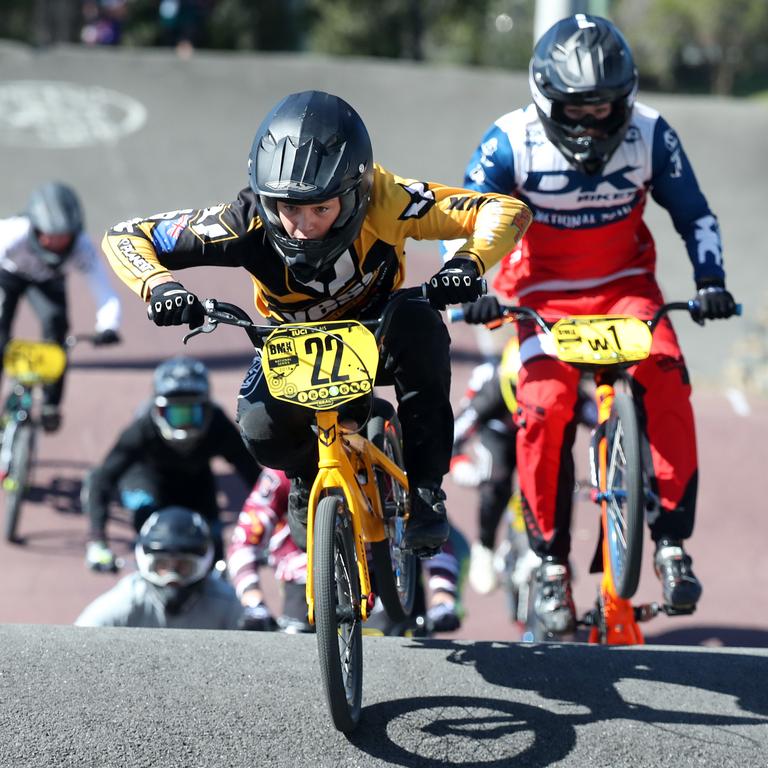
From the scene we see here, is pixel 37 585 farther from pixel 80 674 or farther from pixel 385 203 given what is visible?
pixel 385 203

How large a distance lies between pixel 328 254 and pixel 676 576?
218cm

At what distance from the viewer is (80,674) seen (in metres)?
4.77

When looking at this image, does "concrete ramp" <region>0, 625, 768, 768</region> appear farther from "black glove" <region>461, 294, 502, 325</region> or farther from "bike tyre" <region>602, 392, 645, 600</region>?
"black glove" <region>461, 294, 502, 325</region>

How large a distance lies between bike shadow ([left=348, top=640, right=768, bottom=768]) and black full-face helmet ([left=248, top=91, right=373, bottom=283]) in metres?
1.65

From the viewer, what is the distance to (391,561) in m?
4.95

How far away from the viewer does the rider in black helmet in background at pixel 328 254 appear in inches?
170

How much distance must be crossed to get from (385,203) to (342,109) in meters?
0.39

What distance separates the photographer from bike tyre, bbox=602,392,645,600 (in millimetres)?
5250

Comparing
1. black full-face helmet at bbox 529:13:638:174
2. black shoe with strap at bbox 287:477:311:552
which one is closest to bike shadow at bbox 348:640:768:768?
black shoe with strap at bbox 287:477:311:552

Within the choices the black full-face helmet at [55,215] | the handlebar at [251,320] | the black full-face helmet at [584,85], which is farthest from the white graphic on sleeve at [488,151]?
the black full-face helmet at [55,215]

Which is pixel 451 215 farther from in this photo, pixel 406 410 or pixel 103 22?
pixel 103 22

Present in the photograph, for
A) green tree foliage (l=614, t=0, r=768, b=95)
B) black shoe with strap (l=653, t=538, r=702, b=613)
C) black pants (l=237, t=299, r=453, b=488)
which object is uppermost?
green tree foliage (l=614, t=0, r=768, b=95)

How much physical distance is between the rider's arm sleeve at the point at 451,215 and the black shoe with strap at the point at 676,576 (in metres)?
1.66

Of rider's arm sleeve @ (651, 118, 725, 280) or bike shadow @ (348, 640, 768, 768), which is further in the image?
rider's arm sleeve @ (651, 118, 725, 280)
